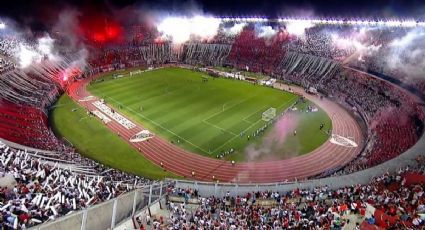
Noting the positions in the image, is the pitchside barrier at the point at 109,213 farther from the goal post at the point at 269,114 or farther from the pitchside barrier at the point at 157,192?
the goal post at the point at 269,114

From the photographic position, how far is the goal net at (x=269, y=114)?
43609 mm

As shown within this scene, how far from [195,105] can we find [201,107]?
1.14 meters

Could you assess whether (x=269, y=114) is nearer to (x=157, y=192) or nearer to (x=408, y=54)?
(x=408, y=54)

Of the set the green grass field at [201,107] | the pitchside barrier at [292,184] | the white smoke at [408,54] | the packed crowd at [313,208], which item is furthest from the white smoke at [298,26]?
the packed crowd at [313,208]

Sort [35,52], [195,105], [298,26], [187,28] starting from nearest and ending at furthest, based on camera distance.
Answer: [195,105] < [35,52] < [298,26] < [187,28]

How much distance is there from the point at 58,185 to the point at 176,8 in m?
90.5

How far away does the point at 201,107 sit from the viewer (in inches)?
1855

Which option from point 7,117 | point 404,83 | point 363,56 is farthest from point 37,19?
point 404,83

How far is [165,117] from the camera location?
43.7 m

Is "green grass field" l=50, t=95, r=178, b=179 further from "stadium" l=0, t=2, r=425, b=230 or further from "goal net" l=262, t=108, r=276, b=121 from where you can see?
"goal net" l=262, t=108, r=276, b=121

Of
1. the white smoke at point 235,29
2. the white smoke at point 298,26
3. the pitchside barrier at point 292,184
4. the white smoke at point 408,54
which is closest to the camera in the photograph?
the pitchside barrier at point 292,184

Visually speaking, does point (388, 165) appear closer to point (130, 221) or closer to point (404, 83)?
point (130, 221)

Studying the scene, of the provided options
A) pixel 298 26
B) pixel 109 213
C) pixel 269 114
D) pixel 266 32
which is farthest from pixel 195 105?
pixel 298 26

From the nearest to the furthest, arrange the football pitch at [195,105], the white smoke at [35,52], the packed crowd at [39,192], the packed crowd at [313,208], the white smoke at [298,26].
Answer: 1. the packed crowd at [39,192]
2. the packed crowd at [313,208]
3. the football pitch at [195,105]
4. the white smoke at [35,52]
5. the white smoke at [298,26]
